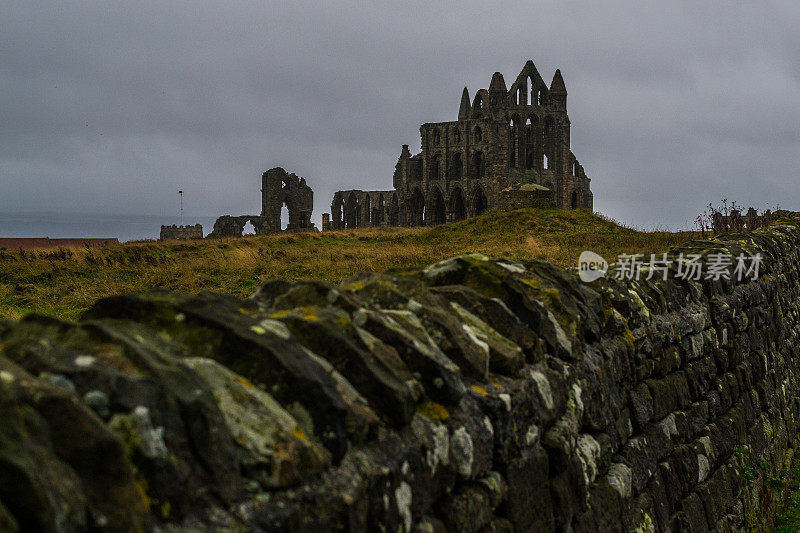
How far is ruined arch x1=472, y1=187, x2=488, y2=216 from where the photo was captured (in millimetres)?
58875

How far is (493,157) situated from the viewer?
5641cm

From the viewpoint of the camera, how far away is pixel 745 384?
6.88 m

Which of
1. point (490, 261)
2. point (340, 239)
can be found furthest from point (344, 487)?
point (340, 239)

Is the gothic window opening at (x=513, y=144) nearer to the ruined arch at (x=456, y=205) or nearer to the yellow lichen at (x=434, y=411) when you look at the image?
the ruined arch at (x=456, y=205)

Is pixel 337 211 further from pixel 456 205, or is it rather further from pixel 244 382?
pixel 244 382

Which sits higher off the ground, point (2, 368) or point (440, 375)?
point (2, 368)

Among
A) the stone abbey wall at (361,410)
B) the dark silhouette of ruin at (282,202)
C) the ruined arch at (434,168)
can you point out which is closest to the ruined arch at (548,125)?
the ruined arch at (434,168)

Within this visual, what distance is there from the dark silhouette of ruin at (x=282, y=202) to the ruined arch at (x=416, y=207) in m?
9.30

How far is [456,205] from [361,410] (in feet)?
196

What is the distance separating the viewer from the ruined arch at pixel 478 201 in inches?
2318

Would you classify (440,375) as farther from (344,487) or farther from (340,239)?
(340,239)

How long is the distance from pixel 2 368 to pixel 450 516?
1.56m

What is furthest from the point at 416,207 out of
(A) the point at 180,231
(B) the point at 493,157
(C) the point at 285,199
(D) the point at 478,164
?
(A) the point at 180,231

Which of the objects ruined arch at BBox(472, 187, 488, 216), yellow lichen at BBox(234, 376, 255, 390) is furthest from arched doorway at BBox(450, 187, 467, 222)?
yellow lichen at BBox(234, 376, 255, 390)
